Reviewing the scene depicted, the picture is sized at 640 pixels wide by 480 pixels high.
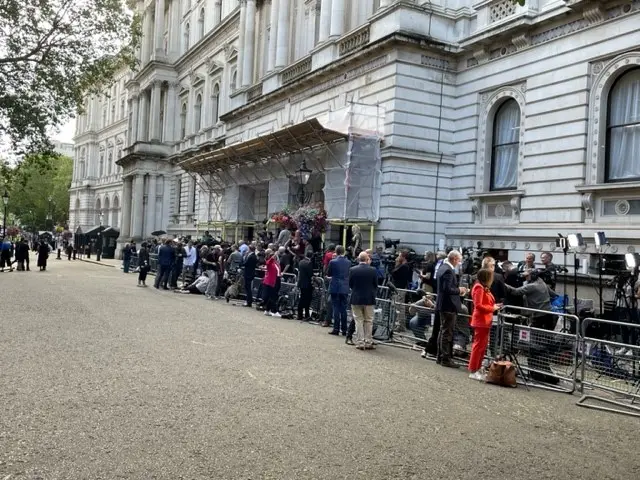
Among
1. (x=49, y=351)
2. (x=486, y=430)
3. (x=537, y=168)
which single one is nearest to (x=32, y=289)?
(x=49, y=351)

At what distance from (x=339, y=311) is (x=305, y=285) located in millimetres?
2072

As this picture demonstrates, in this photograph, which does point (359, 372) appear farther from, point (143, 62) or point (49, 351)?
point (143, 62)

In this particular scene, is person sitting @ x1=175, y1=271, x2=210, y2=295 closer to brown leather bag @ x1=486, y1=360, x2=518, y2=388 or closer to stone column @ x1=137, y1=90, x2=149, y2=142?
brown leather bag @ x1=486, y1=360, x2=518, y2=388

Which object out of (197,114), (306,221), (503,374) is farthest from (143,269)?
(197,114)

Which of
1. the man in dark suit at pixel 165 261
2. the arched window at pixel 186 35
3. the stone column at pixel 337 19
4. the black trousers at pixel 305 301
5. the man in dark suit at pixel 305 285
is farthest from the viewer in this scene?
the arched window at pixel 186 35

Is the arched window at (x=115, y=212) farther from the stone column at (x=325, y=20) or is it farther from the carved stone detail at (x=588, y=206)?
the carved stone detail at (x=588, y=206)

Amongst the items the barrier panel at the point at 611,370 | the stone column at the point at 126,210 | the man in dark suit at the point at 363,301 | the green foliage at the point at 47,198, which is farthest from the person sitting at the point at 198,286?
the green foliage at the point at 47,198

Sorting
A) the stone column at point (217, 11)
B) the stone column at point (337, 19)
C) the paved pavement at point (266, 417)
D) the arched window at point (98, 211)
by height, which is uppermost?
the stone column at point (217, 11)

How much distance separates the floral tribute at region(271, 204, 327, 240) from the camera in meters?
20.2

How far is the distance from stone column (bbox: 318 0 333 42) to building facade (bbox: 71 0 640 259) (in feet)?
0.18

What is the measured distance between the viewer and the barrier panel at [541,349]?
340 inches

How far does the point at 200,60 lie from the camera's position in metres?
45.3

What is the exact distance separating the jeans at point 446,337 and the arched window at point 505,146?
31.4ft

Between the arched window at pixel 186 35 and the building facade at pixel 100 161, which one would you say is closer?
the arched window at pixel 186 35
